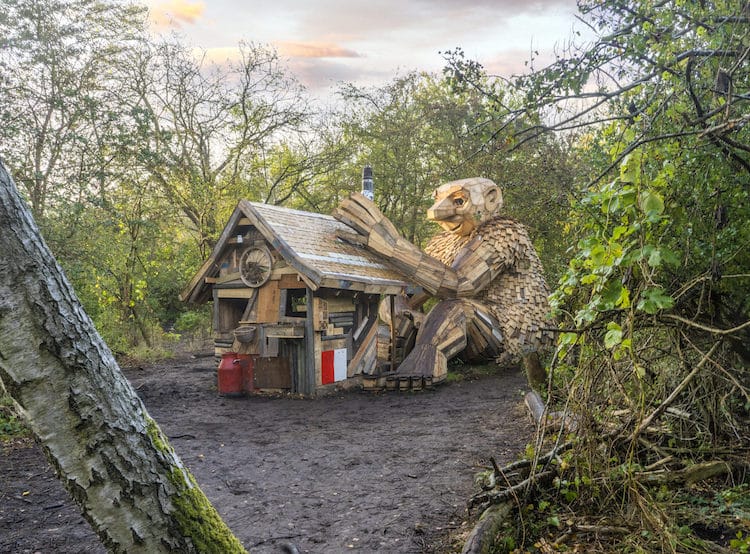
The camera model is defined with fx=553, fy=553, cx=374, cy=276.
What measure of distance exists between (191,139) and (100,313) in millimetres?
6395

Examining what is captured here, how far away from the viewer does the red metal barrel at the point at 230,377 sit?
9164mm

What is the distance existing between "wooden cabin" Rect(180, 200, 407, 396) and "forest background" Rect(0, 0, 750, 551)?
2.65 metres

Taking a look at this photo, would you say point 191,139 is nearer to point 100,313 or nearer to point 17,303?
point 100,313

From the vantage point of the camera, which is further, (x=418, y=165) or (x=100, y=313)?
(x=418, y=165)

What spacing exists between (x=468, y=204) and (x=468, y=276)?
1476 millimetres

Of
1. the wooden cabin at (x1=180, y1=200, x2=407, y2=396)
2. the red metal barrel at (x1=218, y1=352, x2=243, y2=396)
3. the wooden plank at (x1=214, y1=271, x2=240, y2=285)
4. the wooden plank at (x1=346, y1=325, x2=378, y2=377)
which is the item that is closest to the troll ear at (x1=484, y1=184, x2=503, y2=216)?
the wooden cabin at (x1=180, y1=200, x2=407, y2=396)

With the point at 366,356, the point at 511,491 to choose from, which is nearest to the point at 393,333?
the point at 366,356

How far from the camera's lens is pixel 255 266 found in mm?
9297

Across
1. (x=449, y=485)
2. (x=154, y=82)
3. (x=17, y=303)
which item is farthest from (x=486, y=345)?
(x=154, y=82)

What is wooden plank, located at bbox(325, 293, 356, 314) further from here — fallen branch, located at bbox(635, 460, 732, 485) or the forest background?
fallen branch, located at bbox(635, 460, 732, 485)

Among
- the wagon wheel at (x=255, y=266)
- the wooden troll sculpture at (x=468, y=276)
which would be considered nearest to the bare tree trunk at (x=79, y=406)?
the wagon wheel at (x=255, y=266)

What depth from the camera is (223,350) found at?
9922 millimetres

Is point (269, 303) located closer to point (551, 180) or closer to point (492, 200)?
point (492, 200)

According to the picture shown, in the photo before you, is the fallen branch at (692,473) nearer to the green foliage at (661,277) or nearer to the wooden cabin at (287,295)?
the green foliage at (661,277)
